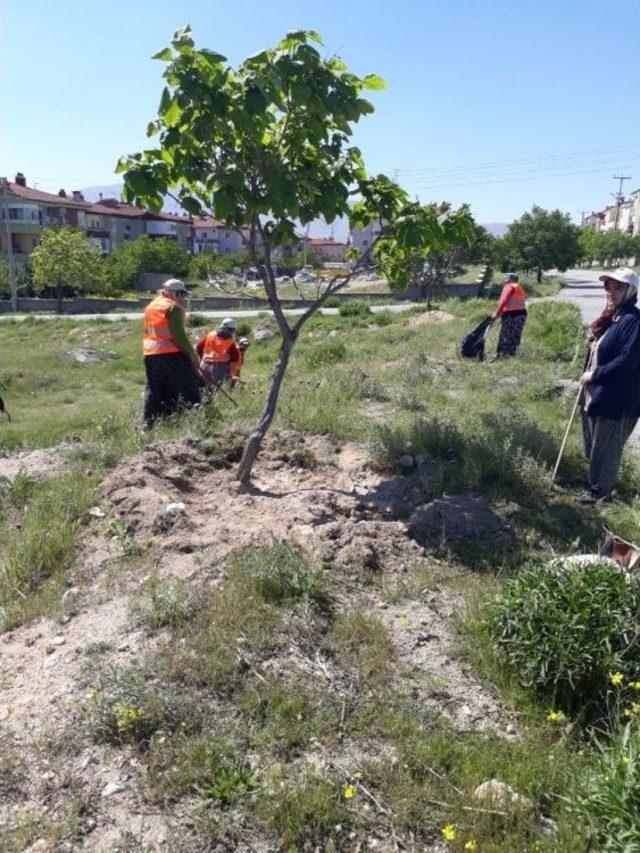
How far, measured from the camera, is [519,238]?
4856cm

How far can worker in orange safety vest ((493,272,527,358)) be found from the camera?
11.5 metres

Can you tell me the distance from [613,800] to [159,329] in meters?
5.87

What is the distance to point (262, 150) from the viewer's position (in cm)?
485

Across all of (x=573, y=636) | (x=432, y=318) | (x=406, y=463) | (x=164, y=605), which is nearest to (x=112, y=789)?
(x=164, y=605)

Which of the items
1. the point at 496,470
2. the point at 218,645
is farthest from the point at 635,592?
the point at 496,470

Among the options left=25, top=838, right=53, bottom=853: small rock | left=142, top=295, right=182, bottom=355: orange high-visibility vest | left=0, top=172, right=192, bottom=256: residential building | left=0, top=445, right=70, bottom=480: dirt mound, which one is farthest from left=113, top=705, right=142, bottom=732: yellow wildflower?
left=0, top=172, right=192, bottom=256: residential building

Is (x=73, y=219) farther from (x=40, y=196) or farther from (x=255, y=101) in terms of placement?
(x=255, y=101)

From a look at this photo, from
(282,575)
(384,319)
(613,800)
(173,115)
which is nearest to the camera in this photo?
(613,800)

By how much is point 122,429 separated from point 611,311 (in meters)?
4.80

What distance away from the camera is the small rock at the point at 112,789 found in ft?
8.86

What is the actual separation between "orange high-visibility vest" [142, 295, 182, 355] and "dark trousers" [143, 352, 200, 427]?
6cm

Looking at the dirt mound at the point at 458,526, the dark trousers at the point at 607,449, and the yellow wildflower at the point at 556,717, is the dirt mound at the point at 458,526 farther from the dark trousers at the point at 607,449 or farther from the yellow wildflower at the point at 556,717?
the yellow wildflower at the point at 556,717

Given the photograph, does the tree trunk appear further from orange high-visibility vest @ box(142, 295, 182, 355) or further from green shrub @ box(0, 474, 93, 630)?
orange high-visibility vest @ box(142, 295, 182, 355)

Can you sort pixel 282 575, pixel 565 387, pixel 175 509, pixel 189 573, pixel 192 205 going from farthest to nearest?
1. pixel 565 387
2. pixel 192 205
3. pixel 175 509
4. pixel 189 573
5. pixel 282 575
